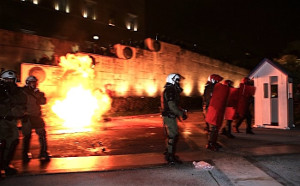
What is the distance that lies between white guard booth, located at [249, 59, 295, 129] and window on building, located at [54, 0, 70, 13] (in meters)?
15.9

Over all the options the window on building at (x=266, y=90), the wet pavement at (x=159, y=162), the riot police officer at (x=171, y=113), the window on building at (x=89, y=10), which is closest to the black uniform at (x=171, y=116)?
the riot police officer at (x=171, y=113)

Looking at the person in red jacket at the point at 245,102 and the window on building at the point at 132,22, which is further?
the window on building at the point at 132,22

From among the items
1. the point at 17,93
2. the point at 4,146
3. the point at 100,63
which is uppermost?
the point at 100,63

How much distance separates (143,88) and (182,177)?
48.2 feet

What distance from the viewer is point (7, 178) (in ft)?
16.8

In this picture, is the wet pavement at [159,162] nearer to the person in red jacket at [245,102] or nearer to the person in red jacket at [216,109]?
the person in red jacket at [216,109]

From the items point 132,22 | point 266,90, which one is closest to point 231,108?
point 266,90

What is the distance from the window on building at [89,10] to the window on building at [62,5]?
1475mm

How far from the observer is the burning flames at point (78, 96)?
13.7m

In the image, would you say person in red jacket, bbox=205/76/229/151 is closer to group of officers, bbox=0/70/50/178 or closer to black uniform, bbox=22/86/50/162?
black uniform, bbox=22/86/50/162

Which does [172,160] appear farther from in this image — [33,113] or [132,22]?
[132,22]

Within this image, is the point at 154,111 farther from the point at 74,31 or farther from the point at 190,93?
the point at 74,31

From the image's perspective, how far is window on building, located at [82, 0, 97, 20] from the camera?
23.7 metres

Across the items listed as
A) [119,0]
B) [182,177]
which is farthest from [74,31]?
[182,177]
